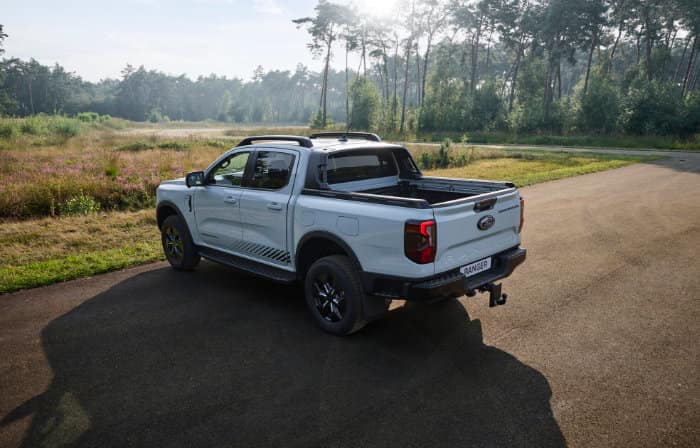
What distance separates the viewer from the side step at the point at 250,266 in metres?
5.23

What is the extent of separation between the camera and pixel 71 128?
3500 cm

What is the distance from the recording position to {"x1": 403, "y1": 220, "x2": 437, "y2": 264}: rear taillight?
3.96 metres

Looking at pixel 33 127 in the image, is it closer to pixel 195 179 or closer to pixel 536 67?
pixel 195 179

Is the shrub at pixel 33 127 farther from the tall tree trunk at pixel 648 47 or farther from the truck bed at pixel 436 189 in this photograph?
the tall tree trunk at pixel 648 47

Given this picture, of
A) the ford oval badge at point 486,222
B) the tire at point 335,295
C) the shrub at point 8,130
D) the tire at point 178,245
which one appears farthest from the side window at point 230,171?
the shrub at point 8,130

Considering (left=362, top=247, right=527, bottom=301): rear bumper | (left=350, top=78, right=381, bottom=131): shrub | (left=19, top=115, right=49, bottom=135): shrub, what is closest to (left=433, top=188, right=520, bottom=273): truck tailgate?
(left=362, top=247, right=527, bottom=301): rear bumper

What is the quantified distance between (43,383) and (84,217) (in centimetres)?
718

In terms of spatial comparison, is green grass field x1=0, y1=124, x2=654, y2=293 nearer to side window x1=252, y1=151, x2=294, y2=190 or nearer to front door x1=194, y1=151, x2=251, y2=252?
front door x1=194, y1=151, x2=251, y2=252

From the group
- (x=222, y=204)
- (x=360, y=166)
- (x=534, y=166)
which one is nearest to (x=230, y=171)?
(x=222, y=204)

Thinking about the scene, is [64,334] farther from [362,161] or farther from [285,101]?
[285,101]

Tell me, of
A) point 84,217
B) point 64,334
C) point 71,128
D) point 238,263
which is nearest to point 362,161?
point 238,263

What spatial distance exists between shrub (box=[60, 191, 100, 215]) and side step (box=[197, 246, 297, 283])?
224 inches

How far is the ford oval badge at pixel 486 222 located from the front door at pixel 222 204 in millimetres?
2791

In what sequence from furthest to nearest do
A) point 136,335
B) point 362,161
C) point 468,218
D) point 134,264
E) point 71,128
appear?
point 71,128, point 134,264, point 362,161, point 136,335, point 468,218
